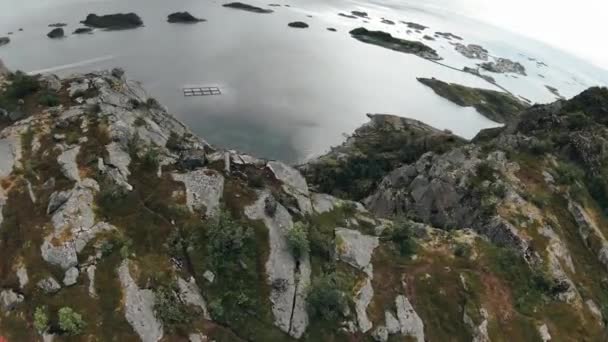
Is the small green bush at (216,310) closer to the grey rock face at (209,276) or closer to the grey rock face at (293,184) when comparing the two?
the grey rock face at (209,276)

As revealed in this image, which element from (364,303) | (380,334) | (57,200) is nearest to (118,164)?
(57,200)

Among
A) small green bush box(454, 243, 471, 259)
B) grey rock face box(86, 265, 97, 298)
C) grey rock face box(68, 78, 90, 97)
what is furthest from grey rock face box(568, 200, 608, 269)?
grey rock face box(68, 78, 90, 97)

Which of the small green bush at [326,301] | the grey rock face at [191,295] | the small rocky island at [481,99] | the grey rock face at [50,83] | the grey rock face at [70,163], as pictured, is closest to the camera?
the grey rock face at [191,295]

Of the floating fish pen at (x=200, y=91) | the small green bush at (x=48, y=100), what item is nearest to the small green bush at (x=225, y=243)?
the small green bush at (x=48, y=100)

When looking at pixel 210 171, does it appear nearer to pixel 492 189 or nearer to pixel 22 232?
pixel 22 232

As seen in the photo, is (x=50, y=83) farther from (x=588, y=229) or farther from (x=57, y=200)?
(x=588, y=229)

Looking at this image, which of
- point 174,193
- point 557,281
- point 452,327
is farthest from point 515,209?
point 174,193

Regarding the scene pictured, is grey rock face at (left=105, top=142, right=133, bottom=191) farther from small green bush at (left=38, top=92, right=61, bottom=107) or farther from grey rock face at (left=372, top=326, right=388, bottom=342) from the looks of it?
grey rock face at (left=372, top=326, right=388, bottom=342)
